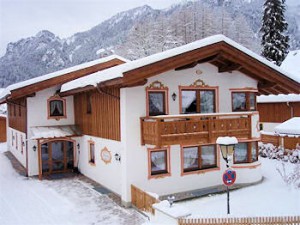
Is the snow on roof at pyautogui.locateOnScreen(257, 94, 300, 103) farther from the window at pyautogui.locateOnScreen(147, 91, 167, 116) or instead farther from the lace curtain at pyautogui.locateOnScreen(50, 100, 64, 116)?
the lace curtain at pyautogui.locateOnScreen(50, 100, 64, 116)

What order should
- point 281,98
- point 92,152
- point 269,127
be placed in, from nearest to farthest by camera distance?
point 92,152
point 281,98
point 269,127

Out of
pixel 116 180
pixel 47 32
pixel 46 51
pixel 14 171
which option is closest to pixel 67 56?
Answer: pixel 46 51

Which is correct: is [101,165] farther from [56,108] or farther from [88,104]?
[56,108]

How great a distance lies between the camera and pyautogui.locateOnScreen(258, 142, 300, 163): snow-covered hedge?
20.2 m

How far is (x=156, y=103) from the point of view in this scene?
1392 centimetres

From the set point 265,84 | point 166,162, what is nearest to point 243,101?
point 265,84

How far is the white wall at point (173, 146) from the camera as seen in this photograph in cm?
1315

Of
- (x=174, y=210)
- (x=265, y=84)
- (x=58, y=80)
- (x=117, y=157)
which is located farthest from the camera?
(x=58, y=80)

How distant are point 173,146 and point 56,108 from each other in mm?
8245

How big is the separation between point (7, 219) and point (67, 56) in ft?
329

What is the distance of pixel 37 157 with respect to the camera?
18.4 meters

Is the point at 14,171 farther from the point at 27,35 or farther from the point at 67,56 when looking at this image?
Answer: the point at 27,35

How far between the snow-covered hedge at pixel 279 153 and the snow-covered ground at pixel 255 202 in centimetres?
491

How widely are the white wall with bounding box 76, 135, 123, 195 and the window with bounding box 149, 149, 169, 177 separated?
4.36 feet
